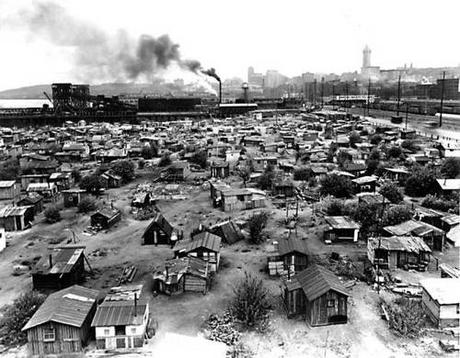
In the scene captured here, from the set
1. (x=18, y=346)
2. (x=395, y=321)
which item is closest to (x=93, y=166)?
(x=18, y=346)

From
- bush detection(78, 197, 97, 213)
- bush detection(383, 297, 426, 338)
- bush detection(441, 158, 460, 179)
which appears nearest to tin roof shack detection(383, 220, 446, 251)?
bush detection(383, 297, 426, 338)

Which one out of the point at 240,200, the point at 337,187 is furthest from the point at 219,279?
the point at 337,187

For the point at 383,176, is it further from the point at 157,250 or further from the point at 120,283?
the point at 120,283

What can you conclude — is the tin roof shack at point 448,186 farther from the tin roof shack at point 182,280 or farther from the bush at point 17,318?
the bush at point 17,318

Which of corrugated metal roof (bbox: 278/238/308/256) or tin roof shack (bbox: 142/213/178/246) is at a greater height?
corrugated metal roof (bbox: 278/238/308/256)

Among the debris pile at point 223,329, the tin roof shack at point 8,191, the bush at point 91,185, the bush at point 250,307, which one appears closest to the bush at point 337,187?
the bush at point 250,307

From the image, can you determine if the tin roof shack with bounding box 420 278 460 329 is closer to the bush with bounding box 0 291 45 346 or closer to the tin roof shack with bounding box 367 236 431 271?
the tin roof shack with bounding box 367 236 431 271
